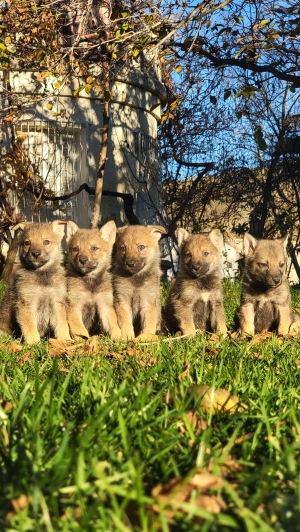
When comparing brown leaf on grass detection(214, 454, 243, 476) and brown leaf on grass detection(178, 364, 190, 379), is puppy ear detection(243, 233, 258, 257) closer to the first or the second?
brown leaf on grass detection(178, 364, 190, 379)

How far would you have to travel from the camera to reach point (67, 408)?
8.17 ft

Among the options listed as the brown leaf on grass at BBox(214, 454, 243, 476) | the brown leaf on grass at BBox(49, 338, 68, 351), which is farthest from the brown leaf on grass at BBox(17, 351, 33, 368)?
the brown leaf on grass at BBox(214, 454, 243, 476)

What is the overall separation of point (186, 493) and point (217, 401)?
88 cm

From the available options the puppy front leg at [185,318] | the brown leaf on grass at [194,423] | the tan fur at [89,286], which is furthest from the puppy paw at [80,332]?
the brown leaf on grass at [194,423]

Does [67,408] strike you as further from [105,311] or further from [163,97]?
[163,97]

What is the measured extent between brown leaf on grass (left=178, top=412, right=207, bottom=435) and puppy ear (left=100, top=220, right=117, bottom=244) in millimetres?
3990

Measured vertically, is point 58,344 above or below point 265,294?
below

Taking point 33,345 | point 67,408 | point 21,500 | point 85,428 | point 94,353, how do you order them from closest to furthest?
A: 1. point 21,500
2. point 85,428
3. point 67,408
4. point 94,353
5. point 33,345

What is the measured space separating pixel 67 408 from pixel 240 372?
97 centimetres

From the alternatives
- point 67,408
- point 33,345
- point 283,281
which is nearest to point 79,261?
point 33,345

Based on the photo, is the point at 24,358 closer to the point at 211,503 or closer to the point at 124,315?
the point at 124,315

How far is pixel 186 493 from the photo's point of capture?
5.47ft

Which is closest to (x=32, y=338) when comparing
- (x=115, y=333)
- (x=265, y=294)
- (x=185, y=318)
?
(x=115, y=333)

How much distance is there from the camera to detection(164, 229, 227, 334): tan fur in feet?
20.0
